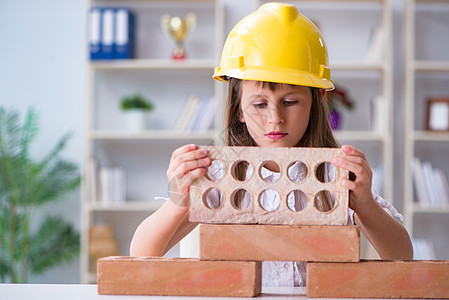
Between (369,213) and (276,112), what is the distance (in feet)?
0.95

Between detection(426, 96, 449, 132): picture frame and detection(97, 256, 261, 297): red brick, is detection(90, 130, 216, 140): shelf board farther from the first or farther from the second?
detection(97, 256, 261, 297): red brick

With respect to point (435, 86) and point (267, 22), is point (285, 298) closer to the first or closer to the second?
point (267, 22)

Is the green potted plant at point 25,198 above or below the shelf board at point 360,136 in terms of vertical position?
below

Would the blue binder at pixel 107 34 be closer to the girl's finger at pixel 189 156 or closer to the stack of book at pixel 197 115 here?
the stack of book at pixel 197 115

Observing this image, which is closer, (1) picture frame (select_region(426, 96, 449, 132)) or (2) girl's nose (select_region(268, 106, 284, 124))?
(2) girl's nose (select_region(268, 106, 284, 124))

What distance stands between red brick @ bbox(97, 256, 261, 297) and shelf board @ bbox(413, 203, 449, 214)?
2687 mm

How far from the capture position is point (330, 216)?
0.92 metres

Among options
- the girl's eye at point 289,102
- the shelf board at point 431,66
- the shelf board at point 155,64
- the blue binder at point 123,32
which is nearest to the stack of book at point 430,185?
the shelf board at point 431,66

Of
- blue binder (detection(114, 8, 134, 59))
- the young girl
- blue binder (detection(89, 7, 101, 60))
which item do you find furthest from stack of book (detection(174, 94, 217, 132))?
the young girl

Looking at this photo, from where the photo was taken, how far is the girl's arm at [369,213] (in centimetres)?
93

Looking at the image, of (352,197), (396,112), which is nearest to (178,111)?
(396,112)

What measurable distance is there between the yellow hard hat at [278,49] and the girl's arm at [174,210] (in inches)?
9.1

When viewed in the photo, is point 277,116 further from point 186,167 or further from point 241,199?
point 186,167

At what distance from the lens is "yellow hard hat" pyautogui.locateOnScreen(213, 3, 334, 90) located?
1.09 m
